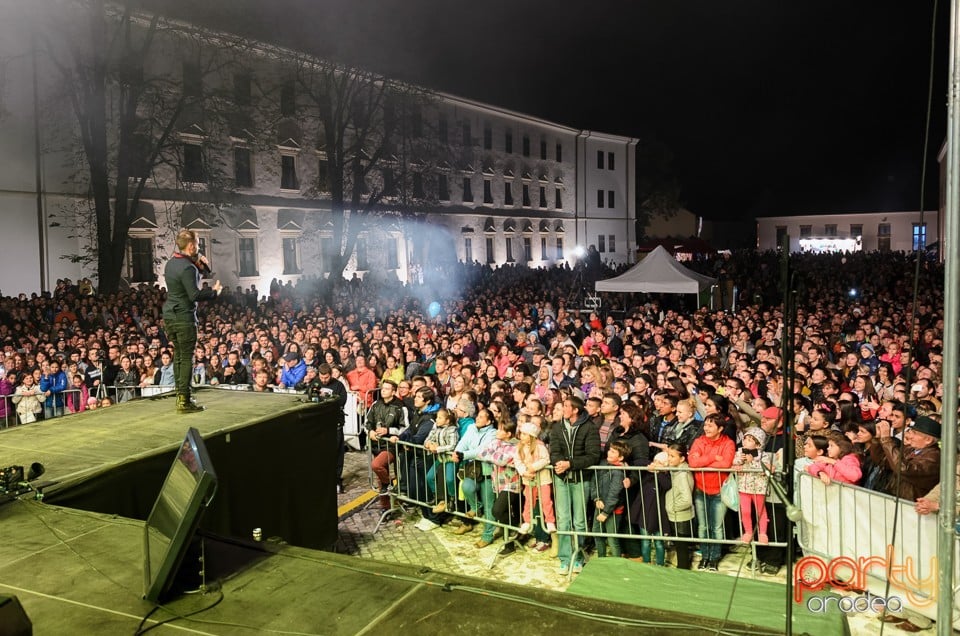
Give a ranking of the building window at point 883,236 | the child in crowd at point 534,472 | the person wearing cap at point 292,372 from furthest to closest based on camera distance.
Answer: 1. the building window at point 883,236
2. the person wearing cap at point 292,372
3. the child in crowd at point 534,472

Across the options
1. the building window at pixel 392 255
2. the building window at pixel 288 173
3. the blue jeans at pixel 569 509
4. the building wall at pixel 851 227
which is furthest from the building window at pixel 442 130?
the blue jeans at pixel 569 509

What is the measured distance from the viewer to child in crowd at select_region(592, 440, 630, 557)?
668 cm

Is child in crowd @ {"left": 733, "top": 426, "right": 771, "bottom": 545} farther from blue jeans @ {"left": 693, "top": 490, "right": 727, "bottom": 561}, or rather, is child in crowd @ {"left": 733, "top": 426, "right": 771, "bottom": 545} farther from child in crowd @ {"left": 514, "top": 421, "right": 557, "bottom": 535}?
child in crowd @ {"left": 514, "top": 421, "right": 557, "bottom": 535}

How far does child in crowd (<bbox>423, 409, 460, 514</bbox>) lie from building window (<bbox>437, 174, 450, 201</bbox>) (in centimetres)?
3578

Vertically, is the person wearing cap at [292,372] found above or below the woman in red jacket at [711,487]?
above

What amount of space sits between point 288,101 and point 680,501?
30.9m

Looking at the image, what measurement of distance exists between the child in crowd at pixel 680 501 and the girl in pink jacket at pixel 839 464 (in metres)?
1.01

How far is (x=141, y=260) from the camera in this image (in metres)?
27.9

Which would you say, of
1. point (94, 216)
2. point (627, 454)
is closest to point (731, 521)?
point (627, 454)

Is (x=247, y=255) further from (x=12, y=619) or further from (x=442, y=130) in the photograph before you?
(x=12, y=619)

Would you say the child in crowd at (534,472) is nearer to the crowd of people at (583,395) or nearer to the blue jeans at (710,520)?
the crowd of people at (583,395)

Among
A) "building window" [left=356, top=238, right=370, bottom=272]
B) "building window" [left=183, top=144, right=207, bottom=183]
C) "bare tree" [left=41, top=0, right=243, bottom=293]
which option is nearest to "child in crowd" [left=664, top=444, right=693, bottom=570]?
"bare tree" [left=41, top=0, right=243, bottom=293]

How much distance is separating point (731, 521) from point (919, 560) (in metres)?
1.75

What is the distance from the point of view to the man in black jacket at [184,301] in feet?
21.1
